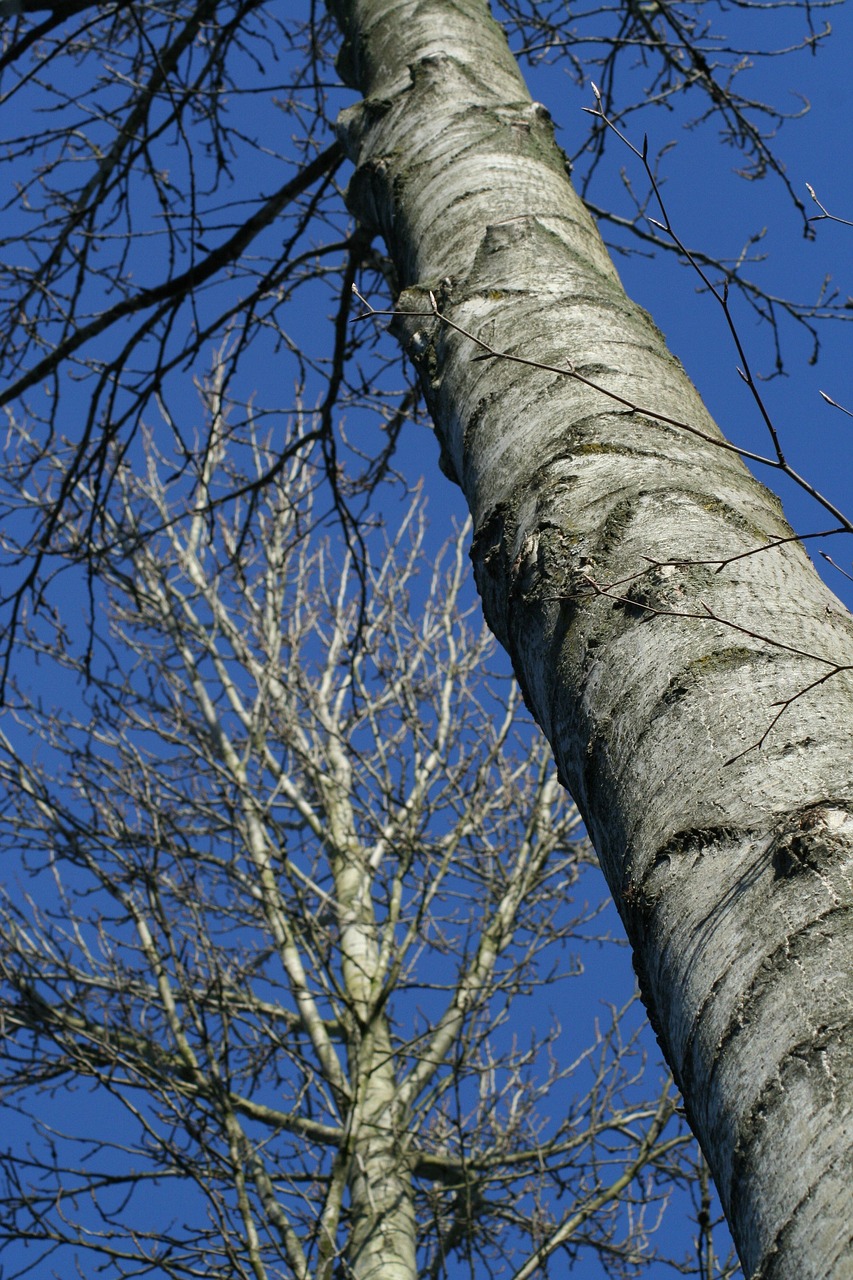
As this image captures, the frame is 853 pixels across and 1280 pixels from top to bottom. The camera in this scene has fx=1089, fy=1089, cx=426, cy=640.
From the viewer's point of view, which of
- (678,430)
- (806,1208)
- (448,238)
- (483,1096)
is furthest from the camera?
(483,1096)

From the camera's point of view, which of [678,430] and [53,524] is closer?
[678,430]

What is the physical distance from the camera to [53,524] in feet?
10.6

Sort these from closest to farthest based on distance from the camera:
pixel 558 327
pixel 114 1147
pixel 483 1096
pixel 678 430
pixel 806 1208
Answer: pixel 806 1208 < pixel 678 430 < pixel 558 327 < pixel 114 1147 < pixel 483 1096

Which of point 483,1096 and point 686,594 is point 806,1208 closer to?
point 686,594

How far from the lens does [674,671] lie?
854 millimetres

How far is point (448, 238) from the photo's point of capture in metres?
1.63

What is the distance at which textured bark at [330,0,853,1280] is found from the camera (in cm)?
62

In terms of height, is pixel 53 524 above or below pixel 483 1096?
above

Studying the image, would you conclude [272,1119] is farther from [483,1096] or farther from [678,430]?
[678,430]

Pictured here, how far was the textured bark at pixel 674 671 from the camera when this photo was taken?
62 centimetres

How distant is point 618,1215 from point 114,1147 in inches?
98.4

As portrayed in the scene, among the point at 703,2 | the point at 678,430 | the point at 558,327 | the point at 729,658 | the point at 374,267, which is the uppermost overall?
the point at 703,2

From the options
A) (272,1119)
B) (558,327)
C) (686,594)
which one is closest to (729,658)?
(686,594)

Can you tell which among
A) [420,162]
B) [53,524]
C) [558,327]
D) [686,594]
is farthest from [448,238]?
[53,524]
